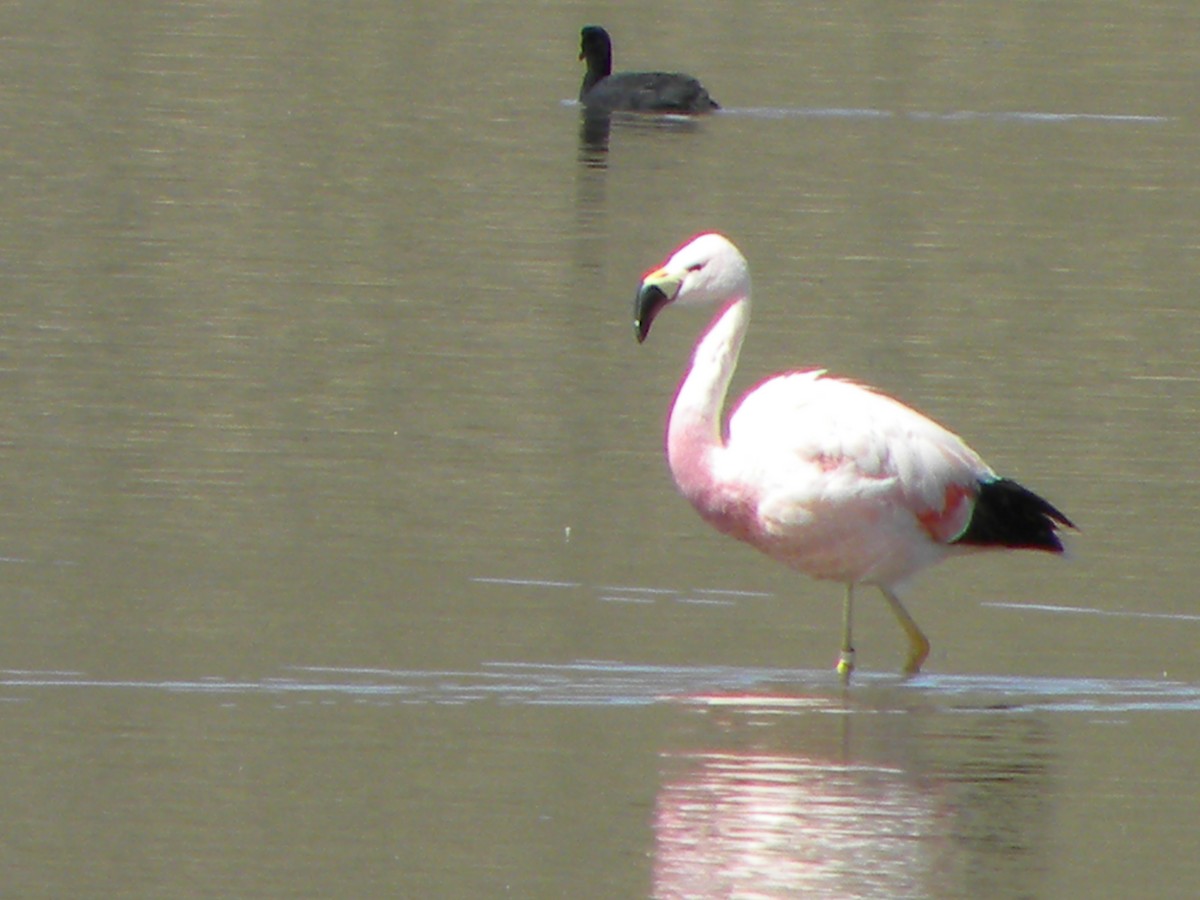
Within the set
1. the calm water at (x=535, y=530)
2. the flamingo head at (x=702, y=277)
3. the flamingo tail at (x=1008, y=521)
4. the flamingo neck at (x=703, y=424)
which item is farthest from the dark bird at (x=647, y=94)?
the flamingo tail at (x=1008, y=521)

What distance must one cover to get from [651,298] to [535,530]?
1.17 meters

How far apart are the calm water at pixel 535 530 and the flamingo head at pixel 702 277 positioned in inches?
36.6

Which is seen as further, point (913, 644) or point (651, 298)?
point (651, 298)

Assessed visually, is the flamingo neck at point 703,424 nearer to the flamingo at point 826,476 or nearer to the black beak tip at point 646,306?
the flamingo at point 826,476

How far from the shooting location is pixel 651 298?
9.21m

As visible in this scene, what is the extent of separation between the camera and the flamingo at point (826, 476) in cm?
891

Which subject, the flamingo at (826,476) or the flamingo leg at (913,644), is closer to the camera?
the flamingo leg at (913,644)

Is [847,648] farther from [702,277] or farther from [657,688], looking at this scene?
[702,277]

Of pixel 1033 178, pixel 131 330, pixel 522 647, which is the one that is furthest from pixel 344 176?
pixel 522 647

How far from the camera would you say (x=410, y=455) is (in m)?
11.2

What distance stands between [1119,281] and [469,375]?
4945 mm

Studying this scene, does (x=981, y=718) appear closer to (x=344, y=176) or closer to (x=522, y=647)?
(x=522, y=647)

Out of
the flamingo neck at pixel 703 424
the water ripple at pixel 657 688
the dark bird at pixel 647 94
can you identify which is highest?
the dark bird at pixel 647 94

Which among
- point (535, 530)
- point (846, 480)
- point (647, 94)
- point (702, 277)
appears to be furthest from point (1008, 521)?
point (647, 94)
